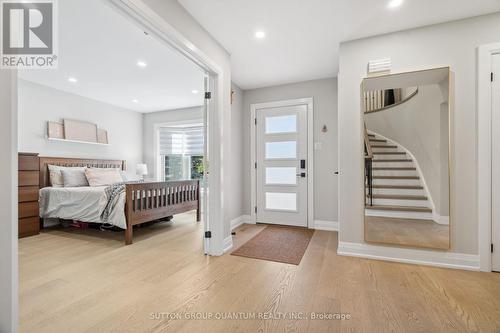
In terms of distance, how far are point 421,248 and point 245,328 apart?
2.06 meters

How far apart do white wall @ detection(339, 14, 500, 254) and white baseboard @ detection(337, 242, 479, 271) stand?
0.07 meters

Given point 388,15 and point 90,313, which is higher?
point 388,15

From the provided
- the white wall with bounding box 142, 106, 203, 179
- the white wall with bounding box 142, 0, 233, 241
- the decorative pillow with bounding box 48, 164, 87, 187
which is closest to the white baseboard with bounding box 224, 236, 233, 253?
the white wall with bounding box 142, 0, 233, 241

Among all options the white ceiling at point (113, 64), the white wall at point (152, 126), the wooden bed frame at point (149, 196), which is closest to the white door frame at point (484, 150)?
the white ceiling at point (113, 64)

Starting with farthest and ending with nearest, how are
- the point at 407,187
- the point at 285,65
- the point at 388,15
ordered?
the point at 285,65
the point at 407,187
the point at 388,15

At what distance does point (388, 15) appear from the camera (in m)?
2.24

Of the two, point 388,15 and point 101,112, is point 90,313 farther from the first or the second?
point 101,112

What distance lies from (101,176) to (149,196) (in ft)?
5.49

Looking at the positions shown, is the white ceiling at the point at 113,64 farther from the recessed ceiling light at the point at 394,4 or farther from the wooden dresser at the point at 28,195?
the recessed ceiling light at the point at 394,4

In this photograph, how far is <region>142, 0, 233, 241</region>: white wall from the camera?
6.68 feet

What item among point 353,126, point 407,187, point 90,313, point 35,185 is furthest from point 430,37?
point 35,185

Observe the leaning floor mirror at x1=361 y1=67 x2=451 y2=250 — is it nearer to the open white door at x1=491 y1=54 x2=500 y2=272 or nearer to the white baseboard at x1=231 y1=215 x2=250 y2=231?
the open white door at x1=491 y1=54 x2=500 y2=272

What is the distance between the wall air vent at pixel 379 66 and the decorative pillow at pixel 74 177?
4.94 meters

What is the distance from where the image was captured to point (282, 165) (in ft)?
13.3
